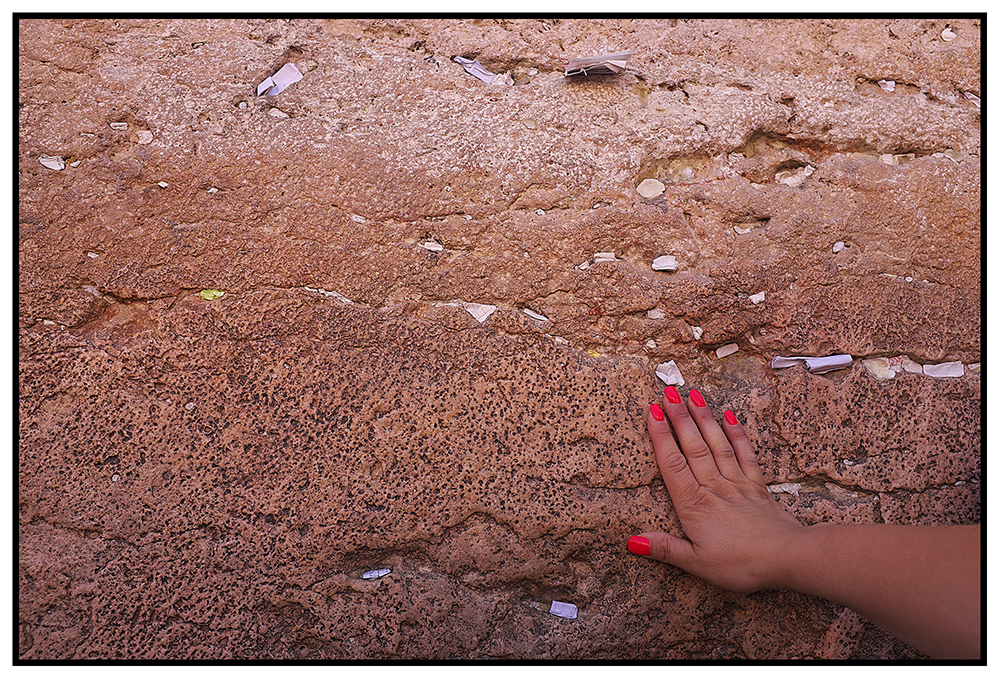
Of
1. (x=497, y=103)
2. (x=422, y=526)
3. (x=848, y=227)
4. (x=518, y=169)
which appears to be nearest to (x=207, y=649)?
(x=422, y=526)

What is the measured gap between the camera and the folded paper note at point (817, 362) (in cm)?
131

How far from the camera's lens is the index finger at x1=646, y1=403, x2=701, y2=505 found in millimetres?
1245

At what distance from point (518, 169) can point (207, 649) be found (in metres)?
1.24

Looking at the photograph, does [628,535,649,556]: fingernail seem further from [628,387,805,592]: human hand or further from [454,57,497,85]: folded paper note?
[454,57,497,85]: folded paper note

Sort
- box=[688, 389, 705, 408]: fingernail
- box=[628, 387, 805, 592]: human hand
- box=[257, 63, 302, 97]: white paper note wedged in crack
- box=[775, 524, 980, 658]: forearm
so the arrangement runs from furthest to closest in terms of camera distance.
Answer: box=[257, 63, 302, 97]: white paper note wedged in crack, box=[688, 389, 705, 408]: fingernail, box=[628, 387, 805, 592]: human hand, box=[775, 524, 980, 658]: forearm

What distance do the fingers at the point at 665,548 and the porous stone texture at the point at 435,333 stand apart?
4 centimetres

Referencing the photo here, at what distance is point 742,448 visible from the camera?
4.16 feet

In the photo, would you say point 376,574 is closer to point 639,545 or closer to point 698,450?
point 639,545

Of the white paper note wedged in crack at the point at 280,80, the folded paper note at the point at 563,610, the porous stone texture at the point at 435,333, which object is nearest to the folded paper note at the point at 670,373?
the porous stone texture at the point at 435,333

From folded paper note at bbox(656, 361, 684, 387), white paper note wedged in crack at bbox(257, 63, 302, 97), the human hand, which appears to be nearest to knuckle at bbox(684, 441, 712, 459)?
the human hand

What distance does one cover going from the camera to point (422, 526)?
1238 millimetres

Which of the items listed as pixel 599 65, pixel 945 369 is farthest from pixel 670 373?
pixel 599 65

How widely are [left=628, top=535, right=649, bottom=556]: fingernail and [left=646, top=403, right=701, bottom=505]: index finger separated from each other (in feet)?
0.36

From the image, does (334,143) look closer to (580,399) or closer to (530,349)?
(530,349)
